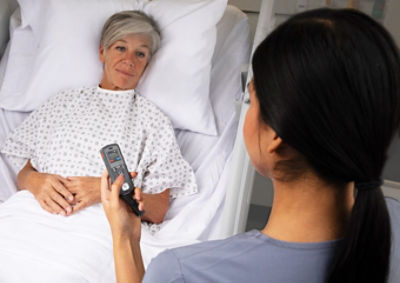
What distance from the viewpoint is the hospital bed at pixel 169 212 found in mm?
1200

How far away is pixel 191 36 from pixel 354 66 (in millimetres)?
1334

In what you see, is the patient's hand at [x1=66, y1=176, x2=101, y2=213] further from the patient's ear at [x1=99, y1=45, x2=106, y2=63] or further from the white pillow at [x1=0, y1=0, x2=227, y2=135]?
the patient's ear at [x1=99, y1=45, x2=106, y2=63]

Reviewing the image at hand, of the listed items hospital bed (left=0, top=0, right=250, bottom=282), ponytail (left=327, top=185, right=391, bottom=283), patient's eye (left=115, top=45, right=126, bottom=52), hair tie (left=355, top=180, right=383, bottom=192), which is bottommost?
hospital bed (left=0, top=0, right=250, bottom=282)

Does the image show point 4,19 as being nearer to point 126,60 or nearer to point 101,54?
point 101,54

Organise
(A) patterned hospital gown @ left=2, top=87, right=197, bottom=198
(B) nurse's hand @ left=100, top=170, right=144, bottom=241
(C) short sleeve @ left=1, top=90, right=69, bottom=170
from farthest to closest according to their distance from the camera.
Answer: (C) short sleeve @ left=1, top=90, right=69, bottom=170
(A) patterned hospital gown @ left=2, top=87, right=197, bottom=198
(B) nurse's hand @ left=100, top=170, right=144, bottom=241

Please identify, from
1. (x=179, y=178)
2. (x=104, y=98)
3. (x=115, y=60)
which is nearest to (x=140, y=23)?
(x=115, y=60)

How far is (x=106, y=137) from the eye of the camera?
160 centimetres

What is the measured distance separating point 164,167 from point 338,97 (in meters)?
1.09

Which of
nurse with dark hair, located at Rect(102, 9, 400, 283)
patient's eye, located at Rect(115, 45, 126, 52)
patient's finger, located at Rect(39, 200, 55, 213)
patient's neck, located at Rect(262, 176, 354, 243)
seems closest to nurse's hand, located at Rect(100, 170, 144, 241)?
nurse with dark hair, located at Rect(102, 9, 400, 283)

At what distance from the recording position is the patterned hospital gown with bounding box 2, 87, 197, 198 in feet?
5.14

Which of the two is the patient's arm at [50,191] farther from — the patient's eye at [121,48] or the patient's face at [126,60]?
the patient's eye at [121,48]

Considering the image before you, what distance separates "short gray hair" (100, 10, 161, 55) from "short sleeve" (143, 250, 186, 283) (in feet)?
4.19

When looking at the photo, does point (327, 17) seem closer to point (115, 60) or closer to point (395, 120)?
point (395, 120)

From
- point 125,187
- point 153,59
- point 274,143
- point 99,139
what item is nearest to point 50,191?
point 99,139
